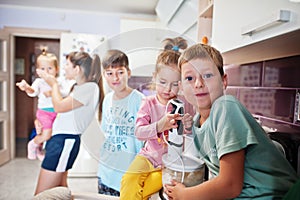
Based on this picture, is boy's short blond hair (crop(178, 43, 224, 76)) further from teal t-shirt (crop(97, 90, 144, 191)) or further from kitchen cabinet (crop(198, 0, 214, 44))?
A: kitchen cabinet (crop(198, 0, 214, 44))

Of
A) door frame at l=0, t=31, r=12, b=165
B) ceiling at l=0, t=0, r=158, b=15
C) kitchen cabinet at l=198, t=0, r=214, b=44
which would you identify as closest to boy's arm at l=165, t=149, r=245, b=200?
kitchen cabinet at l=198, t=0, r=214, b=44

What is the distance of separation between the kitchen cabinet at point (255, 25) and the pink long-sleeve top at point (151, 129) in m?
Answer: 0.27

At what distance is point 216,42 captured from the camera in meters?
0.77

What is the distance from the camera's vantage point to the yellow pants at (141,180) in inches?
19.3

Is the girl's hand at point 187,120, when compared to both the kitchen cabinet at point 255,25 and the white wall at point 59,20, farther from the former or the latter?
the white wall at point 59,20

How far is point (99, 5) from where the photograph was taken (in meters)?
2.90

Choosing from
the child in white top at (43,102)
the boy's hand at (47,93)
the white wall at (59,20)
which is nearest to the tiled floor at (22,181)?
the child in white top at (43,102)

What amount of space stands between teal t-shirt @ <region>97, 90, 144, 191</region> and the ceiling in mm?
2343

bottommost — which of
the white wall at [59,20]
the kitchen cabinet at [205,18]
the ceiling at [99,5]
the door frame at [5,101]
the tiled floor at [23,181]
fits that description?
the tiled floor at [23,181]

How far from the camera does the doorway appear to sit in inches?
153

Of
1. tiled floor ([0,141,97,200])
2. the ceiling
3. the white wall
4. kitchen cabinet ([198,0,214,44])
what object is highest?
the ceiling

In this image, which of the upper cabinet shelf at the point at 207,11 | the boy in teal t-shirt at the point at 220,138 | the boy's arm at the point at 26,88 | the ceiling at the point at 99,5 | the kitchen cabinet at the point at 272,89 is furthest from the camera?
the ceiling at the point at 99,5

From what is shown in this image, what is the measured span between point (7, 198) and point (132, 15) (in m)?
2.48

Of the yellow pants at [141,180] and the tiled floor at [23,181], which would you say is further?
the tiled floor at [23,181]
